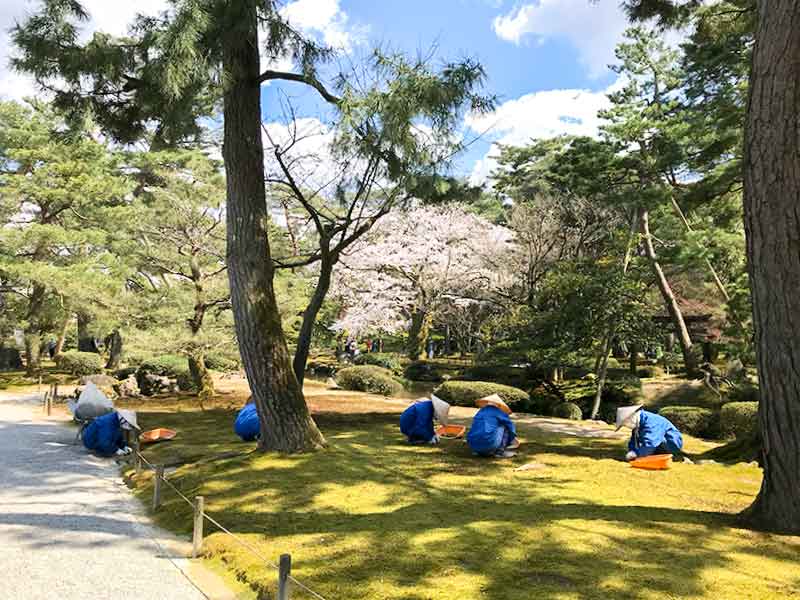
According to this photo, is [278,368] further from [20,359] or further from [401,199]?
[20,359]

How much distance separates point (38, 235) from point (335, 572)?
15.1 m

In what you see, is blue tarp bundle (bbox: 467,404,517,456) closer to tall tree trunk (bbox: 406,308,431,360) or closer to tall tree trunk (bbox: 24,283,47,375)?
tall tree trunk (bbox: 24,283,47,375)

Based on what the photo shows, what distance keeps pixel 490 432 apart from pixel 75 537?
4627 mm

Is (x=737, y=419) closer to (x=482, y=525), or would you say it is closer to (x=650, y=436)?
(x=650, y=436)

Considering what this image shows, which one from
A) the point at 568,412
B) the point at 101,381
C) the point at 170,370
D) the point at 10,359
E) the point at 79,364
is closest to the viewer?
the point at 568,412

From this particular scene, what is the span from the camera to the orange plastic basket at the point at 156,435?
947 cm

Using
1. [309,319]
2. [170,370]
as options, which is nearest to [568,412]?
[309,319]

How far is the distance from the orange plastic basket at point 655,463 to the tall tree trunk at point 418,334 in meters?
16.2

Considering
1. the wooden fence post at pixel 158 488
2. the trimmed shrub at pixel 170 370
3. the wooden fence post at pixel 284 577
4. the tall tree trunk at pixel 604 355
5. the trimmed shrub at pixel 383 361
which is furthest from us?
the trimmed shrub at pixel 383 361

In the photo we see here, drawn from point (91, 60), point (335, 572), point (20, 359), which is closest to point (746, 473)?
point (335, 572)

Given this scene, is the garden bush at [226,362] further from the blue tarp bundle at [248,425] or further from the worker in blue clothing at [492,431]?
the worker in blue clothing at [492,431]

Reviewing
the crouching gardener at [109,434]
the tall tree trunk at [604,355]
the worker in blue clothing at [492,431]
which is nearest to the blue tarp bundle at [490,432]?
the worker in blue clothing at [492,431]

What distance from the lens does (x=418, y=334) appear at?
78.9 feet

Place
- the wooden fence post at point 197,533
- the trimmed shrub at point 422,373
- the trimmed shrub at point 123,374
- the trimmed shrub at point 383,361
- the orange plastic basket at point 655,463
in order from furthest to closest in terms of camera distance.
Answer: the trimmed shrub at point 383,361
the trimmed shrub at point 422,373
the trimmed shrub at point 123,374
the orange plastic basket at point 655,463
the wooden fence post at point 197,533
